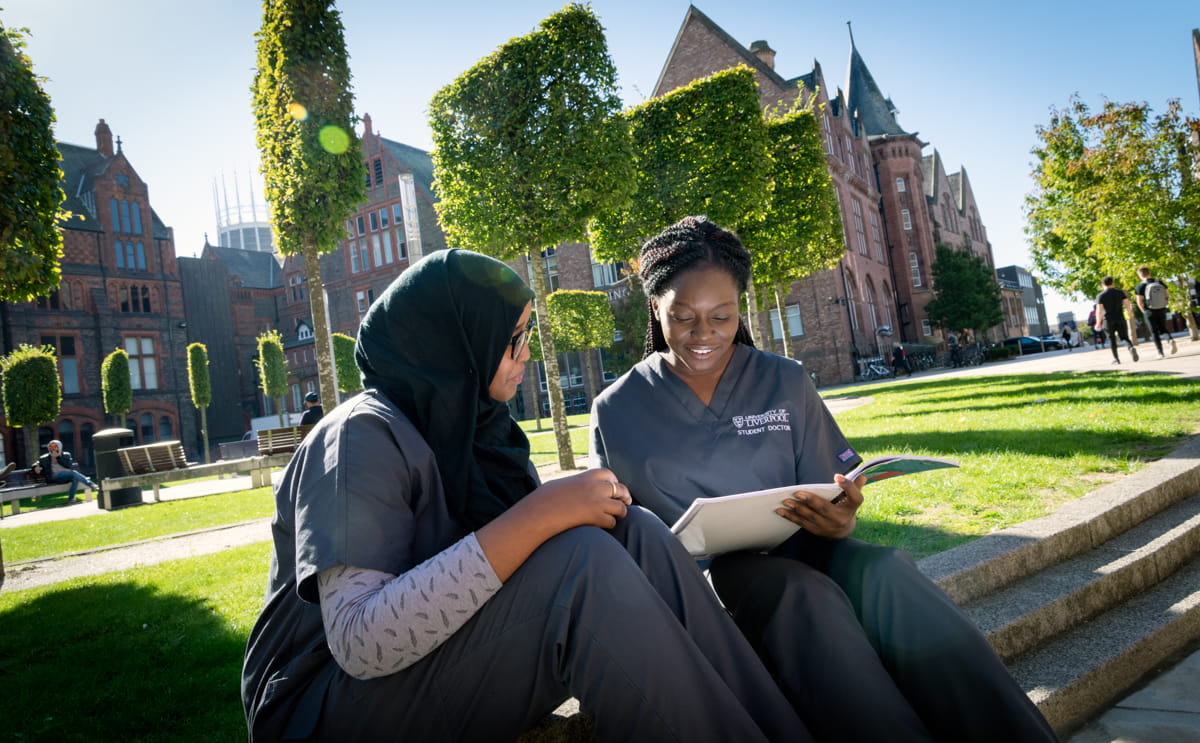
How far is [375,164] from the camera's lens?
44281 mm

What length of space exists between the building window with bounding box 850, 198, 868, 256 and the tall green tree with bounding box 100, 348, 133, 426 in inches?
1541

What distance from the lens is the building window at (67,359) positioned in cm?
3716

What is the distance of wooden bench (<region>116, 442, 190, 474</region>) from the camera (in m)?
15.0

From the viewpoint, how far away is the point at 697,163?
16297 millimetres

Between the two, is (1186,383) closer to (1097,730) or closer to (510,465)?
(1097,730)

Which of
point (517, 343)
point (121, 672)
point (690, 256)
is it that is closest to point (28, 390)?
point (121, 672)

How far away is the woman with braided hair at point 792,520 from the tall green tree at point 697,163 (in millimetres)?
13168

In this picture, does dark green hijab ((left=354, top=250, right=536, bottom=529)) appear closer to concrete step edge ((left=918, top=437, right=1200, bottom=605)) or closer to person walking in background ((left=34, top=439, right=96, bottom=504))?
concrete step edge ((left=918, top=437, right=1200, bottom=605))

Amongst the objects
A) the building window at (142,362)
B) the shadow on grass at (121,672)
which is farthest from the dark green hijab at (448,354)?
the building window at (142,362)

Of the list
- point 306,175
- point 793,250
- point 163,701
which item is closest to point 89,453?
point 306,175

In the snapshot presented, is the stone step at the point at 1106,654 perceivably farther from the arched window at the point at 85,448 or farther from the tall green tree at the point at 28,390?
the arched window at the point at 85,448

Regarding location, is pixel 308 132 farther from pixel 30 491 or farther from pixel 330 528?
pixel 30 491

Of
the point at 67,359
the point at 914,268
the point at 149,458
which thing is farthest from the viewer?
the point at 914,268

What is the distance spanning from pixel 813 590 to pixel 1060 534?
2272 millimetres
